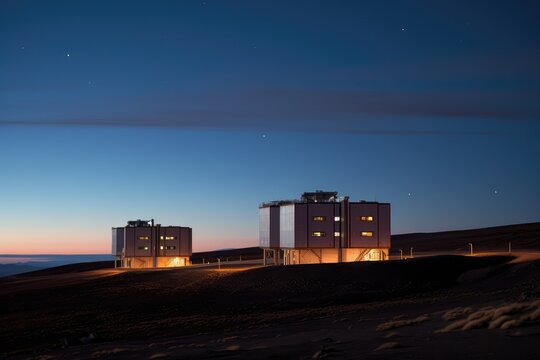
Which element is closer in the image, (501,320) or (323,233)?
(501,320)

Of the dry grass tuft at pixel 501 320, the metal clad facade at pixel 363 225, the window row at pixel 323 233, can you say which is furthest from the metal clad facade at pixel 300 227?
the dry grass tuft at pixel 501 320

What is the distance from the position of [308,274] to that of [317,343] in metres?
35.7

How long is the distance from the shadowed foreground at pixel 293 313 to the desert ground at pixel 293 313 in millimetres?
87

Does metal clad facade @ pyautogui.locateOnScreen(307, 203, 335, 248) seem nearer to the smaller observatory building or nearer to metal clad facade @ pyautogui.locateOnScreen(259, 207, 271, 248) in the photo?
metal clad facade @ pyautogui.locateOnScreen(259, 207, 271, 248)

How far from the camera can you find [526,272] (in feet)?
161

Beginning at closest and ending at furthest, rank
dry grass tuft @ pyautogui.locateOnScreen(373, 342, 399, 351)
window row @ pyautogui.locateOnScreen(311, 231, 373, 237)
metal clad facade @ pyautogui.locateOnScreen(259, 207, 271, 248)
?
1. dry grass tuft @ pyautogui.locateOnScreen(373, 342, 399, 351)
2. window row @ pyautogui.locateOnScreen(311, 231, 373, 237)
3. metal clad facade @ pyautogui.locateOnScreen(259, 207, 271, 248)

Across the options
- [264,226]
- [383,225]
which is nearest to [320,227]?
[383,225]

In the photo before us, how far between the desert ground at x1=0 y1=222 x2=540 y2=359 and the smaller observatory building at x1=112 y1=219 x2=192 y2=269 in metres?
28.8

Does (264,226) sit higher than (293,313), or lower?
higher

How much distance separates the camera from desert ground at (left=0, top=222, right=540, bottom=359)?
65.9 ft

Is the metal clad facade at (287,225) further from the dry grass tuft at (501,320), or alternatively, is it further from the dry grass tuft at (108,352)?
the dry grass tuft at (501,320)

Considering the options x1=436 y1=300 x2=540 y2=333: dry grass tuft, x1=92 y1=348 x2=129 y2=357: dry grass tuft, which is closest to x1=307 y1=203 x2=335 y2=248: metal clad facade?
x1=92 y1=348 x2=129 y2=357: dry grass tuft

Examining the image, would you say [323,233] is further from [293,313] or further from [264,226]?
[293,313]

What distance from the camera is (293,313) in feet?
132
